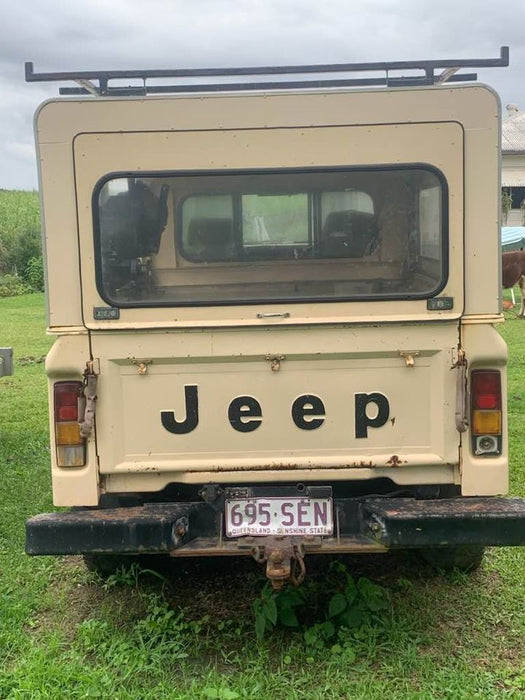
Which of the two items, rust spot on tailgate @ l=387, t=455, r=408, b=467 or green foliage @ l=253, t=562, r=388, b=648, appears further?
green foliage @ l=253, t=562, r=388, b=648

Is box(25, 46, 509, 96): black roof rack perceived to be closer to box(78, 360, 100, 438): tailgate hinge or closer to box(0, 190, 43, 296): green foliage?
box(78, 360, 100, 438): tailgate hinge

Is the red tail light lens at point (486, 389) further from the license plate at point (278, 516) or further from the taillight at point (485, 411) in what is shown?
the license plate at point (278, 516)

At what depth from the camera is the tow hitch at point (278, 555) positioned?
332cm

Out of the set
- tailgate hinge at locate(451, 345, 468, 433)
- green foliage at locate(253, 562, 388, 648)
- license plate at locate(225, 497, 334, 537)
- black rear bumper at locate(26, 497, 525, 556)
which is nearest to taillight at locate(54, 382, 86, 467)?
black rear bumper at locate(26, 497, 525, 556)

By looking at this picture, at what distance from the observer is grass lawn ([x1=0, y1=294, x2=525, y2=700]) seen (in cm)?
328

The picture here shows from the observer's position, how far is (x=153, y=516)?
338 centimetres

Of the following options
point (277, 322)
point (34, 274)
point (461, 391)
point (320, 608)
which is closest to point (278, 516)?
point (320, 608)

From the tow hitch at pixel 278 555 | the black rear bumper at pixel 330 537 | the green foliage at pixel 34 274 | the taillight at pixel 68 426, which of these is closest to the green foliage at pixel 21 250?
the green foliage at pixel 34 274

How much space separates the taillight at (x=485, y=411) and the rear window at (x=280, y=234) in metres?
0.45

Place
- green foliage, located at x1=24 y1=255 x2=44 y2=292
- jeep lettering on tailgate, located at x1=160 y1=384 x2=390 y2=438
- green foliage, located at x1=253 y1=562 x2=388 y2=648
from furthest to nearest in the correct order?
green foliage, located at x1=24 y1=255 x2=44 y2=292 → green foliage, located at x1=253 y1=562 x2=388 y2=648 → jeep lettering on tailgate, located at x1=160 y1=384 x2=390 y2=438

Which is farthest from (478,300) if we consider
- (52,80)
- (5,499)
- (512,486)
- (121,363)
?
(5,499)

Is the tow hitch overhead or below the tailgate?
below

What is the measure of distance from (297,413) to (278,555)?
0.62 metres

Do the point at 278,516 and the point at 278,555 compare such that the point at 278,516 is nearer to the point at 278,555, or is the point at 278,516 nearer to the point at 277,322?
the point at 278,555
